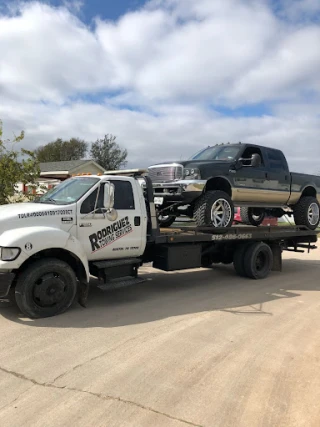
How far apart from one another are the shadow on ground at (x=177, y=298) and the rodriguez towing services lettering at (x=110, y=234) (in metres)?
1.02

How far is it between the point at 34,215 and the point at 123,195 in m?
1.63

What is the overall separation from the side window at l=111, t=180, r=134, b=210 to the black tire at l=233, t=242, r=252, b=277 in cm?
349

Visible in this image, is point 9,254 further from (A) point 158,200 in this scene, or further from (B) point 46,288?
(A) point 158,200

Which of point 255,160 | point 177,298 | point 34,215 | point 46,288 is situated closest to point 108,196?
point 34,215

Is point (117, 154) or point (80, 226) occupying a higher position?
point (117, 154)

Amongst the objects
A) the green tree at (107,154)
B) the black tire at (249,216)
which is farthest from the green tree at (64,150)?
the black tire at (249,216)

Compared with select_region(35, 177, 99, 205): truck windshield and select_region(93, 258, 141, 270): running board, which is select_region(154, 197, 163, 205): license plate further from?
select_region(35, 177, 99, 205): truck windshield

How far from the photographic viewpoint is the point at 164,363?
161 inches

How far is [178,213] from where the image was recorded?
334 inches

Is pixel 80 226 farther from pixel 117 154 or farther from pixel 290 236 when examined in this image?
pixel 117 154

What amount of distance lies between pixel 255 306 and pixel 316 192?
5.48 m

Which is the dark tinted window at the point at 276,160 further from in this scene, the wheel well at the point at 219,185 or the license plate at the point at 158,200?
the license plate at the point at 158,200

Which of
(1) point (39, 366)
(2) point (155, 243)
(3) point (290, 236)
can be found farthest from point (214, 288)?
(1) point (39, 366)

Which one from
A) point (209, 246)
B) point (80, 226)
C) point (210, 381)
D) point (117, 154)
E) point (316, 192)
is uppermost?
point (117, 154)
